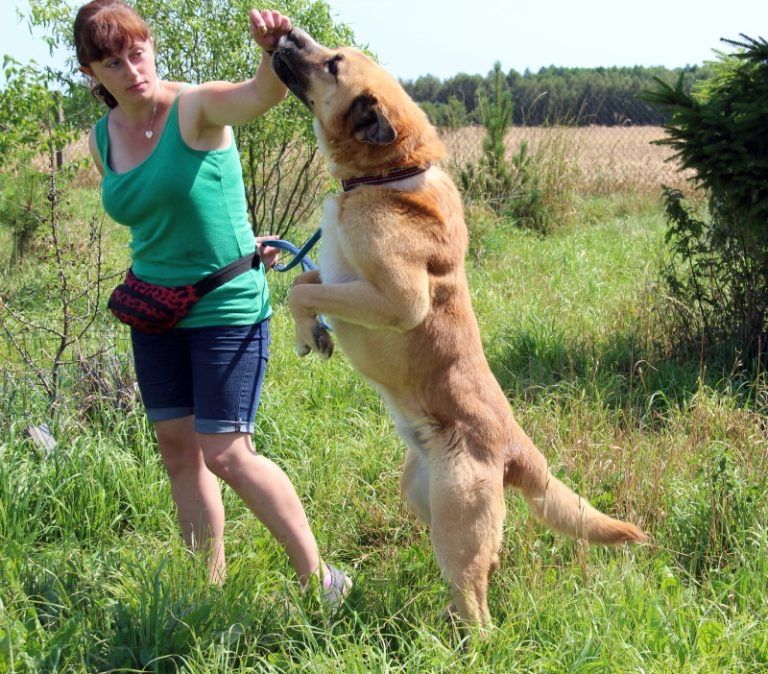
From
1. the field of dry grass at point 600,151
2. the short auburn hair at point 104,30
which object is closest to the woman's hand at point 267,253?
the short auburn hair at point 104,30

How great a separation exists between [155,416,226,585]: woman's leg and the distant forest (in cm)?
474

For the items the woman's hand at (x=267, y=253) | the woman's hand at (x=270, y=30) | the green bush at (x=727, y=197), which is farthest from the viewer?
the green bush at (x=727, y=197)

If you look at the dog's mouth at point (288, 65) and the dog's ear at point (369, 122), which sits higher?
the dog's mouth at point (288, 65)

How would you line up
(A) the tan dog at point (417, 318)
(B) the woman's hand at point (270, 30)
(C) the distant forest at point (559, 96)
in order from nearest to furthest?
(A) the tan dog at point (417, 318) → (B) the woman's hand at point (270, 30) → (C) the distant forest at point (559, 96)

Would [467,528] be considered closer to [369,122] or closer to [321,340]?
[321,340]

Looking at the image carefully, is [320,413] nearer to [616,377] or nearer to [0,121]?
[616,377]

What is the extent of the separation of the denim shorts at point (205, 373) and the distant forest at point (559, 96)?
451 centimetres

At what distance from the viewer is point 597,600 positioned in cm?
279

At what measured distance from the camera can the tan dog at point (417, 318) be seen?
2703mm

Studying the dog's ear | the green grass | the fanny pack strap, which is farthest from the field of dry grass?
the fanny pack strap

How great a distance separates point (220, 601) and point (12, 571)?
82cm

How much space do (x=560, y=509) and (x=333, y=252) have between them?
1.24 m

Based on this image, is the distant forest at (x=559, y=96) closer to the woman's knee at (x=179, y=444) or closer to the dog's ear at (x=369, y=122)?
the dog's ear at (x=369, y=122)

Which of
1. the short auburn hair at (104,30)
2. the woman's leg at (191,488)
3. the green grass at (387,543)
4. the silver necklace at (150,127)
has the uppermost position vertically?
the short auburn hair at (104,30)
